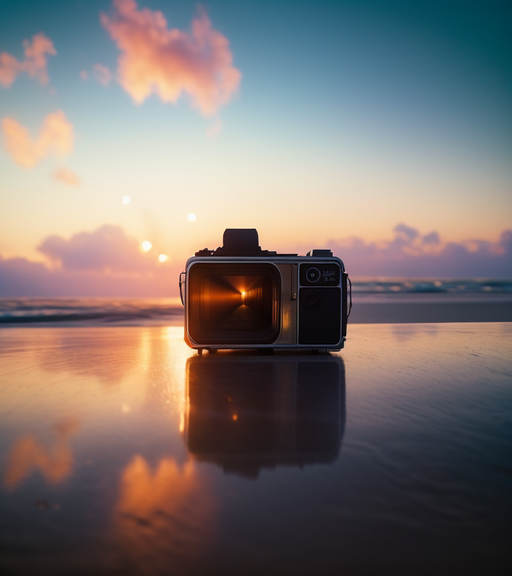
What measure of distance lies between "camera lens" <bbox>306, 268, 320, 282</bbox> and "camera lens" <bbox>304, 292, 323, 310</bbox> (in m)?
0.10

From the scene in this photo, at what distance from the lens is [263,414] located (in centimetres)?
136

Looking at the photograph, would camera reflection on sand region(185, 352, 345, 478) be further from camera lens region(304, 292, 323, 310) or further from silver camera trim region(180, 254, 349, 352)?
camera lens region(304, 292, 323, 310)

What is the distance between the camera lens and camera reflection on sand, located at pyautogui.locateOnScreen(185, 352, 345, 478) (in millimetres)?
1012

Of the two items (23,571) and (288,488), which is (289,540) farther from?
(23,571)

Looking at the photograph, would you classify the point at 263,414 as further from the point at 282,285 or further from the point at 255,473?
the point at 282,285

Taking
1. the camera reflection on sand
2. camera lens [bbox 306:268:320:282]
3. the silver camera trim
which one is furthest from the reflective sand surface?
camera lens [bbox 306:268:320:282]

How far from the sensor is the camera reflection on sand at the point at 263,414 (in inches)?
39.8

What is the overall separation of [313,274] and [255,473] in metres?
1.74

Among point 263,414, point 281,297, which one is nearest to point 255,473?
point 263,414

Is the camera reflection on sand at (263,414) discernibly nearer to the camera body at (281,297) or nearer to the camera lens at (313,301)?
the camera body at (281,297)

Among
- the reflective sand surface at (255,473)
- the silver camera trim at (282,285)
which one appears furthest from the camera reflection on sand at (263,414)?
the silver camera trim at (282,285)

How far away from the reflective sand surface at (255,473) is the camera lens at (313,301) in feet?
2.26

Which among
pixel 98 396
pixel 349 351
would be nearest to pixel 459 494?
pixel 98 396

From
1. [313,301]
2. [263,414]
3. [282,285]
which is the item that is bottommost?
[263,414]
